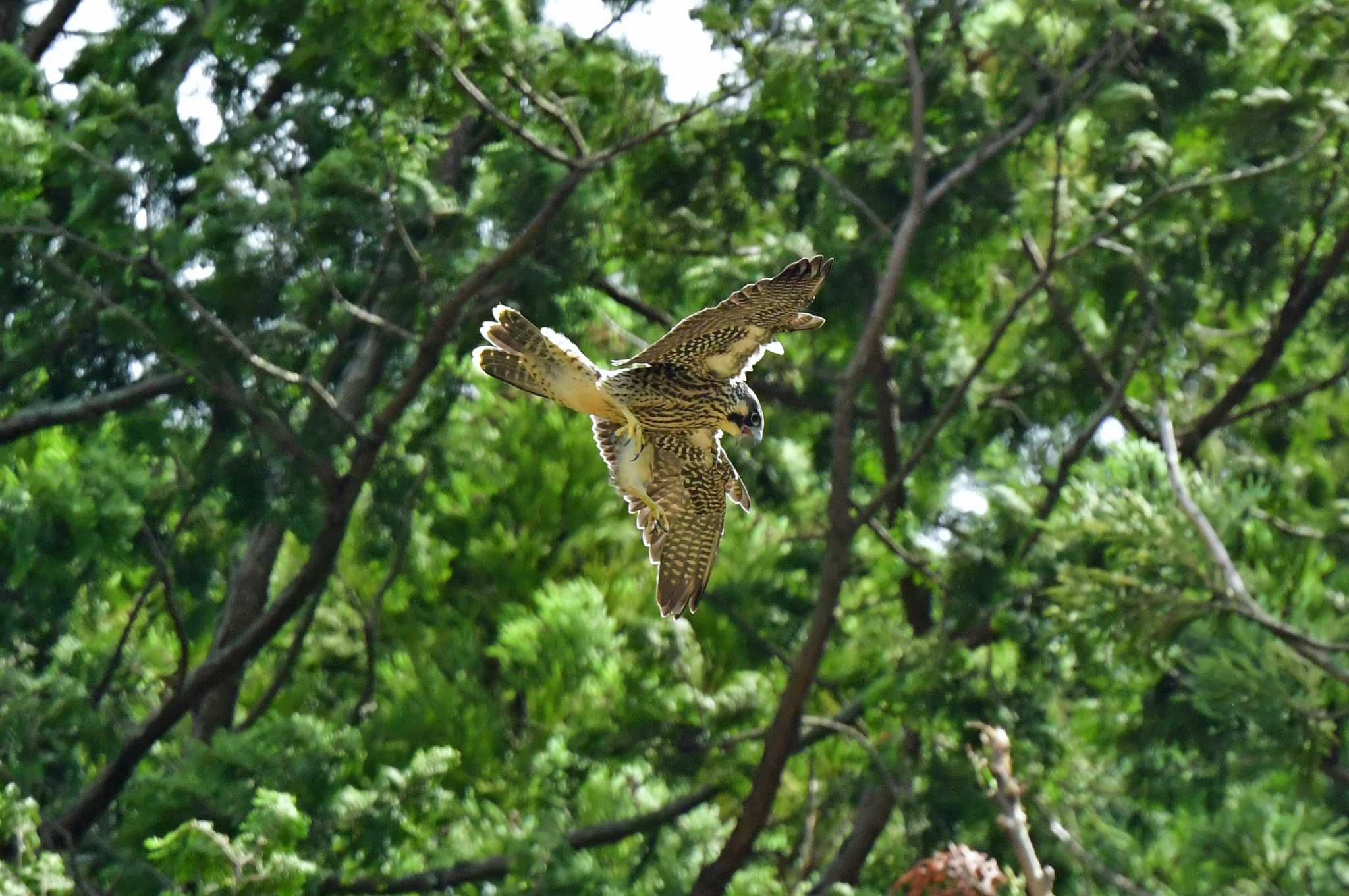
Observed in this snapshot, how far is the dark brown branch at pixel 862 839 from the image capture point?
9.77 metres

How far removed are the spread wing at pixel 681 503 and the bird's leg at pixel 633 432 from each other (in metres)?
0.08

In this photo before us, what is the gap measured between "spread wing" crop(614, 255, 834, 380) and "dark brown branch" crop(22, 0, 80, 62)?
18.4 feet

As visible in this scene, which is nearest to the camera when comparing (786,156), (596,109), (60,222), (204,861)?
(204,861)

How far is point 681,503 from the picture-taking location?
21.5 feet

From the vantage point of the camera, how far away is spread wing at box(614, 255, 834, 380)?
513 centimetres

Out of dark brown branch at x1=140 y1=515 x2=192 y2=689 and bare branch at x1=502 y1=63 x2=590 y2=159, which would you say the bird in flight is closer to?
bare branch at x1=502 y1=63 x2=590 y2=159

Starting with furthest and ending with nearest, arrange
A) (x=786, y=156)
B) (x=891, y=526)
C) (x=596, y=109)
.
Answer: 1. (x=891, y=526)
2. (x=786, y=156)
3. (x=596, y=109)

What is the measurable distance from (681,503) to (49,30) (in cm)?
546

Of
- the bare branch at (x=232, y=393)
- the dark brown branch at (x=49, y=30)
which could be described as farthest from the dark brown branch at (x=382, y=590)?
the dark brown branch at (x=49, y=30)

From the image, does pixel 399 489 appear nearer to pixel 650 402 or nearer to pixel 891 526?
pixel 891 526

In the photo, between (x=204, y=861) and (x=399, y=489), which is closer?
(x=204, y=861)

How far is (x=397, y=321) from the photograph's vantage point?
28.5ft

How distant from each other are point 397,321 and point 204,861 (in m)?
3.65

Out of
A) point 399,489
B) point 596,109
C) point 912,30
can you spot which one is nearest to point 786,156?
point 912,30
